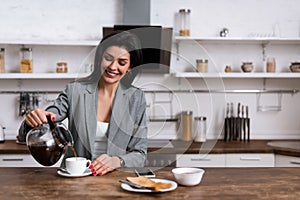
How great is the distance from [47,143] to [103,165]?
330mm

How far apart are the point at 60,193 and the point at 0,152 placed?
186cm

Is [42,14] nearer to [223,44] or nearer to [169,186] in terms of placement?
[223,44]

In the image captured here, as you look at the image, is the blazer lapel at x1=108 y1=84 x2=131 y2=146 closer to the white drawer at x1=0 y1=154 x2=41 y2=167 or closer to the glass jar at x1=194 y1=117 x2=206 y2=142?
the white drawer at x1=0 y1=154 x2=41 y2=167

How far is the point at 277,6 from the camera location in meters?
3.89

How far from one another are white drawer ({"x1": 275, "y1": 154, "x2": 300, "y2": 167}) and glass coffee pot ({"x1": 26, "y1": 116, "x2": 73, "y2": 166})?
216 cm

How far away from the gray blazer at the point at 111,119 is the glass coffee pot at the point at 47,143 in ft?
1.51

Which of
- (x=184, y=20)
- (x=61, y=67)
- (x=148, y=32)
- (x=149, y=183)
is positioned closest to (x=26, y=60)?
(x=61, y=67)

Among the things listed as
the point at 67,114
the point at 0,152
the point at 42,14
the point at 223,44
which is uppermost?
the point at 42,14

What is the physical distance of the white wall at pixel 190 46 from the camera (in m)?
3.78

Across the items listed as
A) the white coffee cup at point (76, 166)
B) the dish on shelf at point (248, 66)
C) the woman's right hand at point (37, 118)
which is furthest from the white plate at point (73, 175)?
the dish on shelf at point (248, 66)

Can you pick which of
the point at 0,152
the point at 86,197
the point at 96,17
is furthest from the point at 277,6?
the point at 86,197

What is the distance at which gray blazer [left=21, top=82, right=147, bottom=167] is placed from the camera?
219 cm

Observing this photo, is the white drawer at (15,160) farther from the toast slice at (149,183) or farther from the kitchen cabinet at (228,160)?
the toast slice at (149,183)

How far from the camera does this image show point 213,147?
3.46 m
